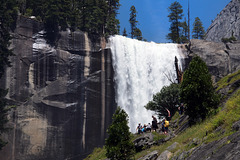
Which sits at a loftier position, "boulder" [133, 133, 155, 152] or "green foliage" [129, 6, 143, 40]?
"green foliage" [129, 6, 143, 40]

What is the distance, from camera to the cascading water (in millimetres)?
50781

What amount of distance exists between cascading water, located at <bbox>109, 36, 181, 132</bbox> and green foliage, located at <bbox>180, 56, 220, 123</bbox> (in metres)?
27.4

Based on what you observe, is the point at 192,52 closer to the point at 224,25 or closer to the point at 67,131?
the point at 67,131

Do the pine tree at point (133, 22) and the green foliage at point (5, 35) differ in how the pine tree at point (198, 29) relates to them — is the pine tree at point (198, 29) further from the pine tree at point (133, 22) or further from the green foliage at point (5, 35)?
the green foliage at point (5, 35)

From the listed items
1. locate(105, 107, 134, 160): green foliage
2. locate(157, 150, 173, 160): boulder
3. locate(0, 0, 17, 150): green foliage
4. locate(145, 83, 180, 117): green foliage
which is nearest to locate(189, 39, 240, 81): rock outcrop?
locate(145, 83, 180, 117): green foliage

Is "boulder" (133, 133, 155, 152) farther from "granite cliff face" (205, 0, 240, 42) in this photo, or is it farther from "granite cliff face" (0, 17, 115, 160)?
"granite cliff face" (205, 0, 240, 42)

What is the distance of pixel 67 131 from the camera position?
4425 cm

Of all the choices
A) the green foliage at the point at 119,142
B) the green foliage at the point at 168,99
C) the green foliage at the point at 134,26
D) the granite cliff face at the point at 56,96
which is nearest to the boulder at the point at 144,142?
the green foliage at the point at 119,142

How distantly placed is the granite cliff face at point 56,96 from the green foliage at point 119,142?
77.2 ft

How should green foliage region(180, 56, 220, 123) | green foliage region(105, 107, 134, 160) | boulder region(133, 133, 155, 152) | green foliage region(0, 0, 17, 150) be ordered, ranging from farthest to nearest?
green foliage region(0, 0, 17, 150) < boulder region(133, 133, 155, 152) < green foliage region(180, 56, 220, 123) < green foliage region(105, 107, 134, 160)

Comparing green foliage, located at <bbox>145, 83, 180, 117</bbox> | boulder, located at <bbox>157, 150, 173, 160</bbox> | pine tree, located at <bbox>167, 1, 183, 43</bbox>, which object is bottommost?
boulder, located at <bbox>157, 150, 173, 160</bbox>

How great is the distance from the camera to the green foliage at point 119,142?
20.9 m

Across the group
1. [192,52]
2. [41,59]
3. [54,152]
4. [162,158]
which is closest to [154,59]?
[192,52]

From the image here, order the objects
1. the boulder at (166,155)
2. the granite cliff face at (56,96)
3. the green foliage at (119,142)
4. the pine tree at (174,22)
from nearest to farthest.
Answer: the boulder at (166,155) < the green foliage at (119,142) < the granite cliff face at (56,96) < the pine tree at (174,22)
